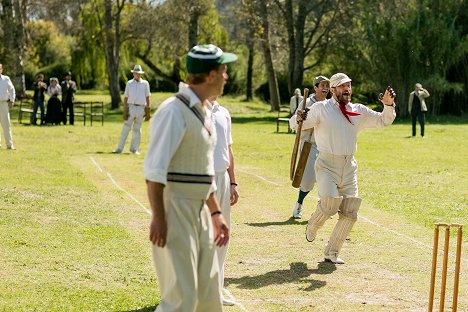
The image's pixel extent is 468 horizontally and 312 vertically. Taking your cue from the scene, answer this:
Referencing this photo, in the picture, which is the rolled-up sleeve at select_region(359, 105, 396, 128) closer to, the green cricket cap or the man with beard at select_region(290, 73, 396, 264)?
the man with beard at select_region(290, 73, 396, 264)

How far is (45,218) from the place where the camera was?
48.9 ft

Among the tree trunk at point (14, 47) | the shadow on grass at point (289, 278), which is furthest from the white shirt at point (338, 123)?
the tree trunk at point (14, 47)

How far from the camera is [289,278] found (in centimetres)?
1089

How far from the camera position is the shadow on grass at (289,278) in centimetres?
1055

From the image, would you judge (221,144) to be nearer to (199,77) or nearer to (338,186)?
(199,77)

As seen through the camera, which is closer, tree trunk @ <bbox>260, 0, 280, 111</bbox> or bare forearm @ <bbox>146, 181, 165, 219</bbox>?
bare forearm @ <bbox>146, 181, 165, 219</bbox>

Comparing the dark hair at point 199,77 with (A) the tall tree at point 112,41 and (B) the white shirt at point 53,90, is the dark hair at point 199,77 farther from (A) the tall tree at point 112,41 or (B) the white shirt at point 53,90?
(A) the tall tree at point 112,41

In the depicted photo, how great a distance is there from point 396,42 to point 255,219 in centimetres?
3681

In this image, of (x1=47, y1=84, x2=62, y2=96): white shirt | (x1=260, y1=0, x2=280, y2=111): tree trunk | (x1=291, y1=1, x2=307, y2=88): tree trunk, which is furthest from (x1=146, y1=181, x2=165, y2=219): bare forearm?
(x1=260, y1=0, x2=280, y2=111): tree trunk

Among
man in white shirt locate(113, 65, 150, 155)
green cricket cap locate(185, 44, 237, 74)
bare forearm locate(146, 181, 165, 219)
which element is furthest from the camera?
man in white shirt locate(113, 65, 150, 155)

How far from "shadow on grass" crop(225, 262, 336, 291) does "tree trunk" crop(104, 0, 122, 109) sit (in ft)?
135

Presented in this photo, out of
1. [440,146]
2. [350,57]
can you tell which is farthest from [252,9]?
[440,146]

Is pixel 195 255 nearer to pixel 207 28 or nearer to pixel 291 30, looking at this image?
pixel 291 30

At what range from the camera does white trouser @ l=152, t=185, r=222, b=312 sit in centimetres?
643
